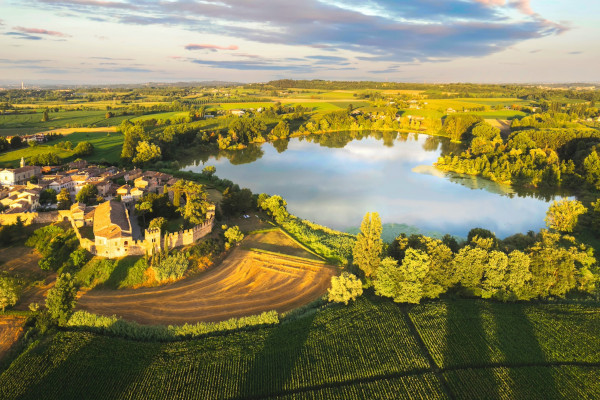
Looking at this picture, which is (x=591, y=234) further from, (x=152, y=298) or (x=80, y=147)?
(x=80, y=147)

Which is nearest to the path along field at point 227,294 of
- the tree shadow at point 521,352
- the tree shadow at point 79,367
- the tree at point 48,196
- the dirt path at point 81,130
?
the tree shadow at point 79,367

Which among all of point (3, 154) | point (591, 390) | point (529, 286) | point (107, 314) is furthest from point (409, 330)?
point (3, 154)

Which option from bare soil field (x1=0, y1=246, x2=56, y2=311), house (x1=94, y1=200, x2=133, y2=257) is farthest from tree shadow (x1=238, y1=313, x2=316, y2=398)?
bare soil field (x1=0, y1=246, x2=56, y2=311)

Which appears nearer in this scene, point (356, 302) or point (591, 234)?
point (356, 302)

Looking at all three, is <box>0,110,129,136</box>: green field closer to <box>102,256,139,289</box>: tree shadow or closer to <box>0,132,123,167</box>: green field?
<box>0,132,123,167</box>: green field

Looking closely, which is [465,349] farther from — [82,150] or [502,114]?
[502,114]

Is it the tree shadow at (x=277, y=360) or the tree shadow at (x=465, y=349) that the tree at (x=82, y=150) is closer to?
the tree shadow at (x=277, y=360)

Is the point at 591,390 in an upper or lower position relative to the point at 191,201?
lower
